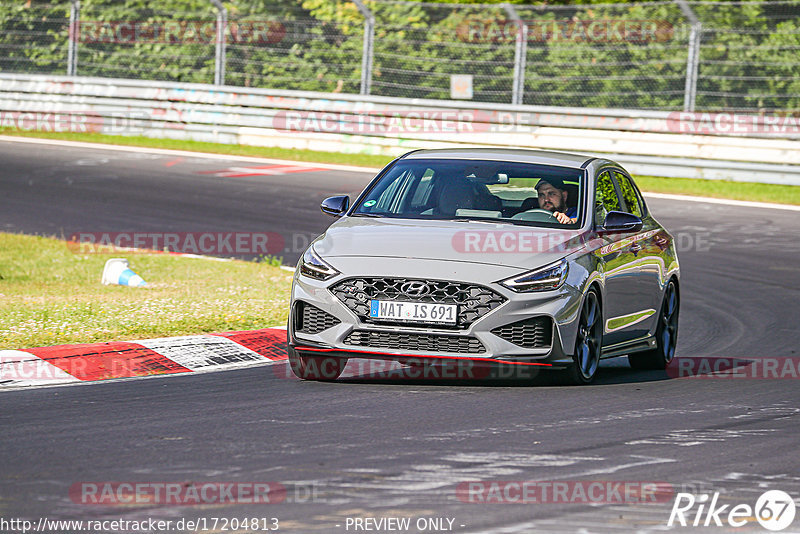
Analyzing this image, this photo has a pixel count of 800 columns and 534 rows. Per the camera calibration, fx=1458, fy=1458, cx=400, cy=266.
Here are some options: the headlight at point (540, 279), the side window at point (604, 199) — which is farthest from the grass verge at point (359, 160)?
the headlight at point (540, 279)

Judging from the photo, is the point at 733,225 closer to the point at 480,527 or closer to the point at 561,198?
the point at 561,198

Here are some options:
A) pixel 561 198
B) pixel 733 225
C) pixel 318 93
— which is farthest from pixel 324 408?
pixel 318 93

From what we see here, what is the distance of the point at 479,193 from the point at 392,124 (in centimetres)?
1690

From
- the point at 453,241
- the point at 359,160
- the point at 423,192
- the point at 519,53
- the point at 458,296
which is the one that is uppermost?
the point at 519,53

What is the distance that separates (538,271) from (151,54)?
21.6 metres

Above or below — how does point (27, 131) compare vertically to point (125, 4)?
below

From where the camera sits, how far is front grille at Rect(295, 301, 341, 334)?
8977 mm

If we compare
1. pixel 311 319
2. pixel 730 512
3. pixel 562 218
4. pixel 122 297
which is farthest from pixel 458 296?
pixel 122 297

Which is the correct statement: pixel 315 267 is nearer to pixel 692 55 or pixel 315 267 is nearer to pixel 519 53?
pixel 692 55

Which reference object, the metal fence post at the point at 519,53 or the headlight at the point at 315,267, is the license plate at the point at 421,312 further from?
the metal fence post at the point at 519,53

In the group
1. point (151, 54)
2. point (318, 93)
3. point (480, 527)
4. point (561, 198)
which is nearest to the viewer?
point (480, 527)

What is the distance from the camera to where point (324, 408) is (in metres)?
8.19

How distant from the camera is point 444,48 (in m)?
26.2

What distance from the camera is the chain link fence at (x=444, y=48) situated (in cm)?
2361
